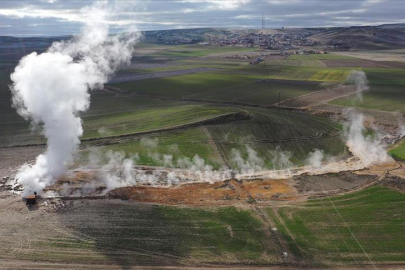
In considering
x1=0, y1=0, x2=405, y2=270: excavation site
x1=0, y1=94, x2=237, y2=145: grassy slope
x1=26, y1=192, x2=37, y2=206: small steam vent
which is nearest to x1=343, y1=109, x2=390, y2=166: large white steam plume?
x1=0, y1=0, x2=405, y2=270: excavation site

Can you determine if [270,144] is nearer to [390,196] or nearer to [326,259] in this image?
[390,196]

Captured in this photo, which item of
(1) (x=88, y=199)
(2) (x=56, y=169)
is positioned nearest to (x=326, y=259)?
(1) (x=88, y=199)

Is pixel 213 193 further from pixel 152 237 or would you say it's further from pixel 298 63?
pixel 298 63

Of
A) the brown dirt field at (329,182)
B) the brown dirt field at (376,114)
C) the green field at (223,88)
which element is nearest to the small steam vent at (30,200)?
the brown dirt field at (329,182)

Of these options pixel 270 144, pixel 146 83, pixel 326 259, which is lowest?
pixel 326 259

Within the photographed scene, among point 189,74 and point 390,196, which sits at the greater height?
point 189,74

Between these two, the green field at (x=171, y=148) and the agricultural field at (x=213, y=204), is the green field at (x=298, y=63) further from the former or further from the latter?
the green field at (x=171, y=148)

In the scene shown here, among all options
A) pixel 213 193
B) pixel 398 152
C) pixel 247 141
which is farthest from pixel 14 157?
pixel 398 152
